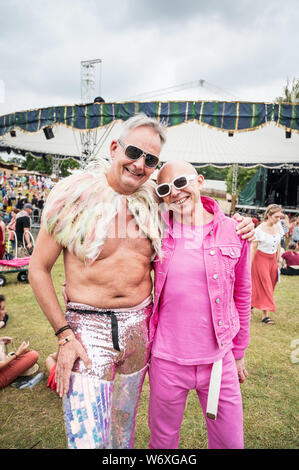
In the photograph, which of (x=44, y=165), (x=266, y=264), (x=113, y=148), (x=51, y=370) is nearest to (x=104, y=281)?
(x=113, y=148)

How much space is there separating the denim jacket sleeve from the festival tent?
4.56m

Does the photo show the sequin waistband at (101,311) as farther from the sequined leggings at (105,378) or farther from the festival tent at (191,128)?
the festival tent at (191,128)

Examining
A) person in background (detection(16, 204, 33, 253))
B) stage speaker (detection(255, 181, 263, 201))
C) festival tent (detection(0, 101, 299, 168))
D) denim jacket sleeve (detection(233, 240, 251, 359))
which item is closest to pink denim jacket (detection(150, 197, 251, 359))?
denim jacket sleeve (detection(233, 240, 251, 359))

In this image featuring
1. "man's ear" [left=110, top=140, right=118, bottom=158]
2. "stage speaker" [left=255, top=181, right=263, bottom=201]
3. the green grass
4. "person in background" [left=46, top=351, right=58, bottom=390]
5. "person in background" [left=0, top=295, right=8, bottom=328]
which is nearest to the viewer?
"man's ear" [left=110, top=140, right=118, bottom=158]

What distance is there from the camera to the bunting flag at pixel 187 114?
5.89 metres

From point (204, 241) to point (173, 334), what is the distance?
0.59 m

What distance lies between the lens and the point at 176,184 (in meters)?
1.83

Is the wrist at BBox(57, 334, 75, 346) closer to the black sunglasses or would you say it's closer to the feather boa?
the feather boa

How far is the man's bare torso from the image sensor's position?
1748 millimetres

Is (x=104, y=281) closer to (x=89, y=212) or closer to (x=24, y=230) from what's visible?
(x=89, y=212)

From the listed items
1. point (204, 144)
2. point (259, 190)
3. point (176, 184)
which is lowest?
point (176, 184)

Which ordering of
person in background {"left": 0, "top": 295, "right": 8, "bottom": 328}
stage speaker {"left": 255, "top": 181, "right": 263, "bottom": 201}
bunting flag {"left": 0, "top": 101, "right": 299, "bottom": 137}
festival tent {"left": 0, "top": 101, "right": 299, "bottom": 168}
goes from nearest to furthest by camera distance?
person in background {"left": 0, "top": 295, "right": 8, "bottom": 328} < bunting flag {"left": 0, "top": 101, "right": 299, "bottom": 137} < festival tent {"left": 0, "top": 101, "right": 299, "bottom": 168} < stage speaker {"left": 255, "top": 181, "right": 263, "bottom": 201}

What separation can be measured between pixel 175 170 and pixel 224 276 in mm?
717

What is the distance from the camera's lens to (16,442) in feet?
8.86
